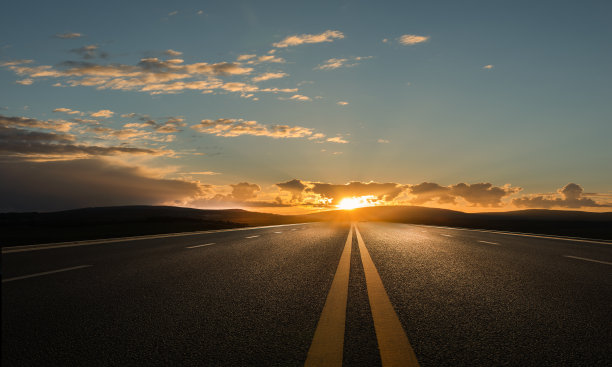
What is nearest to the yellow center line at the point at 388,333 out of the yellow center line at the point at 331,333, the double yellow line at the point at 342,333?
the double yellow line at the point at 342,333

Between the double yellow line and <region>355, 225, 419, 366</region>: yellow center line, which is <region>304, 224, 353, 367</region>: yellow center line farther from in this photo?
<region>355, 225, 419, 366</region>: yellow center line

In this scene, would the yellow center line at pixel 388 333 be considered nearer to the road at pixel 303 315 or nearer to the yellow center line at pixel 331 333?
the road at pixel 303 315

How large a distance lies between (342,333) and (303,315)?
77 centimetres

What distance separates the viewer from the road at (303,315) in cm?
304

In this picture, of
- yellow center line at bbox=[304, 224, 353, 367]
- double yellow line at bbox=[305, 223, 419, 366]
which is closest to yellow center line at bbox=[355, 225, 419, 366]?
double yellow line at bbox=[305, 223, 419, 366]

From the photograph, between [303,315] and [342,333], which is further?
[303,315]

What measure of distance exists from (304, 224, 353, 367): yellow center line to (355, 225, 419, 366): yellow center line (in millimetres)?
310

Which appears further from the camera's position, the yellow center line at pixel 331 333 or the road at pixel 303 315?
the road at pixel 303 315

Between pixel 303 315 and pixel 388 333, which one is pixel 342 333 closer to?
pixel 388 333

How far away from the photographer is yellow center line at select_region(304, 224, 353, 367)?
2900 mm

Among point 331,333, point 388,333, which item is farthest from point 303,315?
point 388,333

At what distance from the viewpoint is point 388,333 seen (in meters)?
3.53

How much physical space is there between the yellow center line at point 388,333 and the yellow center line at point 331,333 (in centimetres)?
31

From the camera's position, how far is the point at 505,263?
29.1ft
